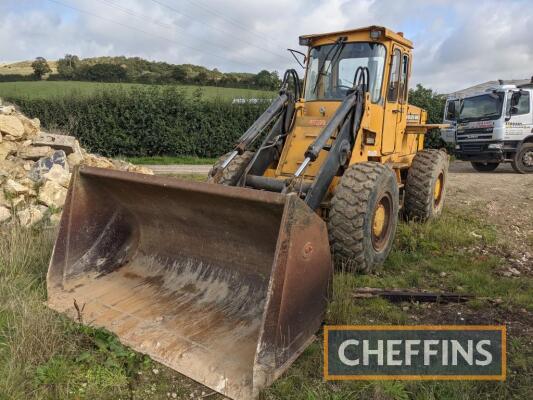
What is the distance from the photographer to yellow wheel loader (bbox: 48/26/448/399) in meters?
2.95

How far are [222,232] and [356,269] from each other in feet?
4.56

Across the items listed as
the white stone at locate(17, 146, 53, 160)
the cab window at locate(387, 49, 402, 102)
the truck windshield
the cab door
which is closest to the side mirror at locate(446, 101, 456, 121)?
the truck windshield

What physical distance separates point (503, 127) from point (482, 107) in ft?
3.29

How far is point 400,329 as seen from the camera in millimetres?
3428

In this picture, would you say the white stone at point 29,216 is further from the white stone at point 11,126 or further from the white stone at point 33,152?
the white stone at point 11,126

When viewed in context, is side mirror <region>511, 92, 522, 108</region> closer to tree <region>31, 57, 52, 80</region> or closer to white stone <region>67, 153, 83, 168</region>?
white stone <region>67, 153, 83, 168</region>

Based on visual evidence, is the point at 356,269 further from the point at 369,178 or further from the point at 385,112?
the point at 385,112

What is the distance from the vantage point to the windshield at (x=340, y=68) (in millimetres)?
5398

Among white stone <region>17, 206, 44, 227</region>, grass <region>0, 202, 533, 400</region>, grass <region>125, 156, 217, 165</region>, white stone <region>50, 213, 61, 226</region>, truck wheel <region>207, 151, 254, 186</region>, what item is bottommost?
grass <region>125, 156, 217, 165</region>

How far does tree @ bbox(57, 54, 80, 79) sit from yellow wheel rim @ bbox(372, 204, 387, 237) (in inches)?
1272

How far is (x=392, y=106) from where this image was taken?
5699mm

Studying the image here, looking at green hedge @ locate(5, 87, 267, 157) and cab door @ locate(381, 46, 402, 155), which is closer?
cab door @ locate(381, 46, 402, 155)

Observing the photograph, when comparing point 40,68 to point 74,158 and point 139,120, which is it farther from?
point 74,158

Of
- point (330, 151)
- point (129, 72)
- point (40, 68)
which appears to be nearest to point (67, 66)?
point (40, 68)
